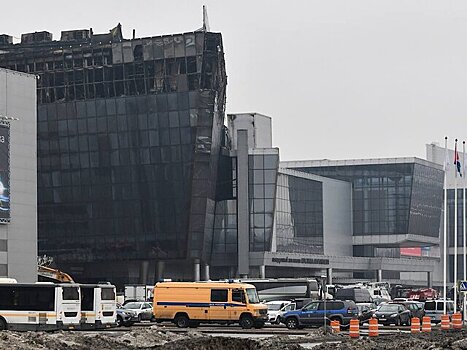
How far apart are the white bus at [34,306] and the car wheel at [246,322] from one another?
12.1 meters

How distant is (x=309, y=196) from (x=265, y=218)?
23.9 meters

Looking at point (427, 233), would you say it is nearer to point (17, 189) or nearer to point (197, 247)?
point (197, 247)

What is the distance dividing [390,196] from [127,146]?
55.2m

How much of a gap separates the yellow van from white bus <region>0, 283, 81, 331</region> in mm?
10090

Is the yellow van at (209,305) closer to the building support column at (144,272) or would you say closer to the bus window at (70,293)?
the bus window at (70,293)

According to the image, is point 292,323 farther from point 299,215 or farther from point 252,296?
point 299,215

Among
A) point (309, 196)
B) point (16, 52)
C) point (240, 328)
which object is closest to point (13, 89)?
point (16, 52)

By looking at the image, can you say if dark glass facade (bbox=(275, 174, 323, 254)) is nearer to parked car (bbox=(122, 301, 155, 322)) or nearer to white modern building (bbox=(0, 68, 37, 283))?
white modern building (bbox=(0, 68, 37, 283))

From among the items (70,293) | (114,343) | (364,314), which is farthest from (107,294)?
(364,314)

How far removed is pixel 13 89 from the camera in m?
106

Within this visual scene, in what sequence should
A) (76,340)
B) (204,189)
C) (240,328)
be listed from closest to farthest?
1. (76,340)
2. (240,328)
3. (204,189)

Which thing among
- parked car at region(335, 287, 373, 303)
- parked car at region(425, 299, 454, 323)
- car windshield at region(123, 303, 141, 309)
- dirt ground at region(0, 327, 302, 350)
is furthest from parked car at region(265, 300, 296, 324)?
dirt ground at region(0, 327, 302, 350)

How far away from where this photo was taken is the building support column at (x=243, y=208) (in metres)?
135

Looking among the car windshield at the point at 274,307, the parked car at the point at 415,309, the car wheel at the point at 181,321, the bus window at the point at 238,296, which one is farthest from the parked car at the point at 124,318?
the parked car at the point at 415,309
